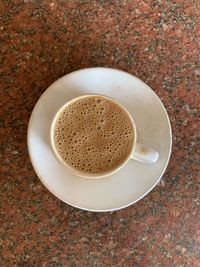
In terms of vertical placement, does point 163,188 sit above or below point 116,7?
below

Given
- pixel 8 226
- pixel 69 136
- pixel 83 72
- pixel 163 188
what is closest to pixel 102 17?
pixel 83 72

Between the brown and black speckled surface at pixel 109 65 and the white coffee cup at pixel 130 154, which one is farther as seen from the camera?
the brown and black speckled surface at pixel 109 65

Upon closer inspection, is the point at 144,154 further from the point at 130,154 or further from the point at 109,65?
the point at 109,65

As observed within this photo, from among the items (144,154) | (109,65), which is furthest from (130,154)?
(109,65)

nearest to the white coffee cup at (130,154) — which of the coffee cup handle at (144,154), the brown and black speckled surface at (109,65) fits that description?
the coffee cup handle at (144,154)

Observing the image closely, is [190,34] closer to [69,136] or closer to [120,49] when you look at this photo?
[120,49]

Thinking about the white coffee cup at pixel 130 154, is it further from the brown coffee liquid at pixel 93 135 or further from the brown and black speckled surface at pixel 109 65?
the brown and black speckled surface at pixel 109 65
